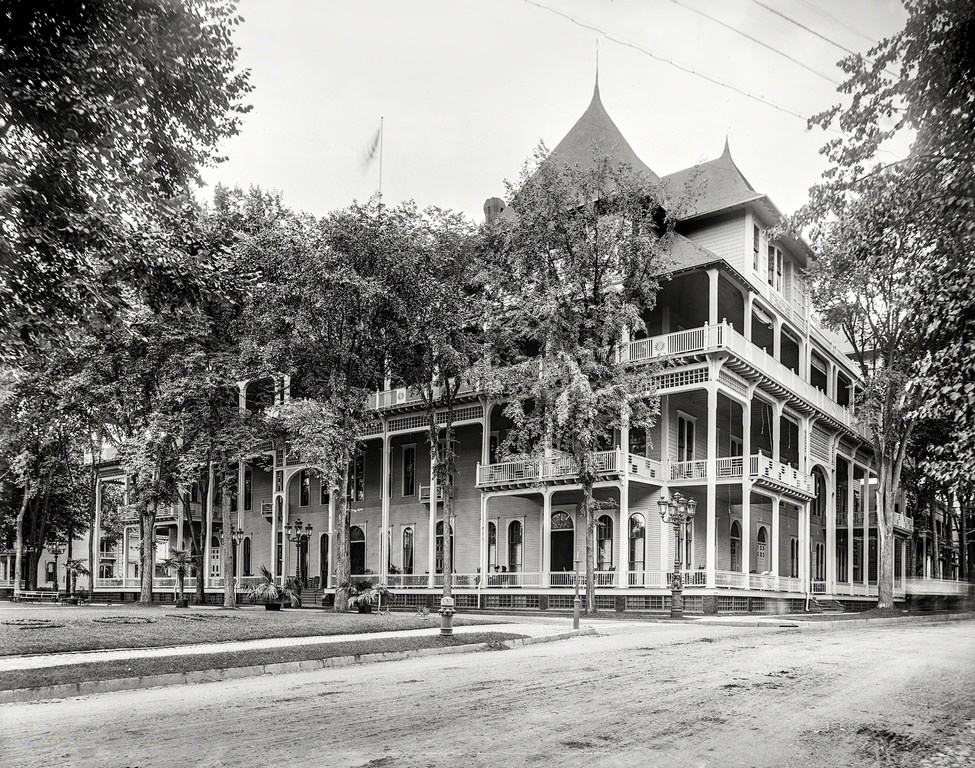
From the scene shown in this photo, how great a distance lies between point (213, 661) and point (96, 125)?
7640mm

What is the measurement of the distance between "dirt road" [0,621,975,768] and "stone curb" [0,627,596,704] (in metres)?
0.35

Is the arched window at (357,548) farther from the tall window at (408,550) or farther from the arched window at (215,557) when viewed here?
the arched window at (215,557)

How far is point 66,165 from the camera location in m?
6.43

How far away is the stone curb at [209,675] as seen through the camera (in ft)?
30.5

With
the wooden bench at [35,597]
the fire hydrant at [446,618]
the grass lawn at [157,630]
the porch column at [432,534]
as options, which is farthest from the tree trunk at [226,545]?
the fire hydrant at [446,618]

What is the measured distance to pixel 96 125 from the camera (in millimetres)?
6172

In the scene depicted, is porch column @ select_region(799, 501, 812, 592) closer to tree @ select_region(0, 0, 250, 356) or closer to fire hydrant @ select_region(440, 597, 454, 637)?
fire hydrant @ select_region(440, 597, 454, 637)

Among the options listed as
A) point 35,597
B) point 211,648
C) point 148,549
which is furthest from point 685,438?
point 35,597

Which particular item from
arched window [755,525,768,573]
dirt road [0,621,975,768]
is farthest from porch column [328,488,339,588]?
dirt road [0,621,975,768]

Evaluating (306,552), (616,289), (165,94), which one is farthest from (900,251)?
(306,552)

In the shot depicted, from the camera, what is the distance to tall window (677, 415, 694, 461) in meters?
33.2

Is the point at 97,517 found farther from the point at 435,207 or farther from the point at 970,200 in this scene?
the point at 970,200

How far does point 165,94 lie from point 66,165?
93 centimetres

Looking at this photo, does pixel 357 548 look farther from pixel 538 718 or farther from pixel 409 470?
pixel 538 718
